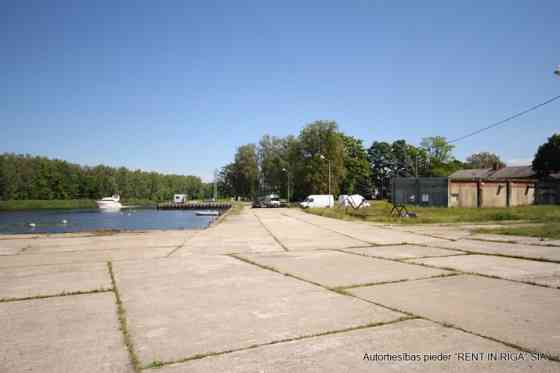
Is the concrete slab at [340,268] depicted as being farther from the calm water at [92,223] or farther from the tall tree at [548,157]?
the tall tree at [548,157]

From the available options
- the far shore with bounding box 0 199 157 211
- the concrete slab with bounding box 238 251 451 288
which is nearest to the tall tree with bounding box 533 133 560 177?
the concrete slab with bounding box 238 251 451 288

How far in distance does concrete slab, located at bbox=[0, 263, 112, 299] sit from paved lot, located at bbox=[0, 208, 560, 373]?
0.11ft

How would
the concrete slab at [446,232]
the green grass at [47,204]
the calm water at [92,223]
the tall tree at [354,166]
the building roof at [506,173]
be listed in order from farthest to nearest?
the green grass at [47,204] < the tall tree at [354,166] < the building roof at [506,173] < the calm water at [92,223] < the concrete slab at [446,232]

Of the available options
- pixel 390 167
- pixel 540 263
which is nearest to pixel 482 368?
pixel 540 263

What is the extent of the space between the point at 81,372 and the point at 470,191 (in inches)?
1991

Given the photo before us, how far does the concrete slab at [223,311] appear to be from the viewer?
3.66m

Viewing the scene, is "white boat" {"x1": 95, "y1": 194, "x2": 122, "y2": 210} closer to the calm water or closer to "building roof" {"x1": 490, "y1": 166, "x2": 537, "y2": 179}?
the calm water

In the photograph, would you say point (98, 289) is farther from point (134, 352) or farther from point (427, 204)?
point (427, 204)

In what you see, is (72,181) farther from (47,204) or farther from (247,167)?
(247,167)

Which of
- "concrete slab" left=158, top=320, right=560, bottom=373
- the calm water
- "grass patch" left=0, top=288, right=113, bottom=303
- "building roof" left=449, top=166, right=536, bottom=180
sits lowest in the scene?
the calm water

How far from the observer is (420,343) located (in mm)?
3518

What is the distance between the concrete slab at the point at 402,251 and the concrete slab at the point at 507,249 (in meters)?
0.84

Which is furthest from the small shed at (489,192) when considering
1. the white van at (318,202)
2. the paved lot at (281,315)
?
the paved lot at (281,315)

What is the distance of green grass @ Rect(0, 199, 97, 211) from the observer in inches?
3857
